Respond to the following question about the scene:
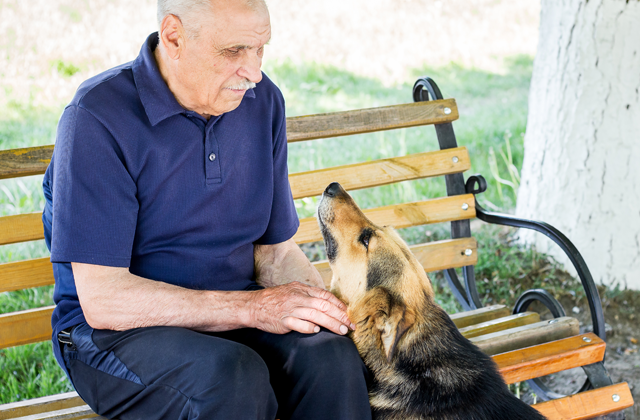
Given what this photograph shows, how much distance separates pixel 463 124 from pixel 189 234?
18.9ft

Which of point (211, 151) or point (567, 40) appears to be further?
point (567, 40)

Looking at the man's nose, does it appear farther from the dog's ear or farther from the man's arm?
the dog's ear

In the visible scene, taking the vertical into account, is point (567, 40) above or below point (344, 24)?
below

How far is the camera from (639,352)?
12.4 feet

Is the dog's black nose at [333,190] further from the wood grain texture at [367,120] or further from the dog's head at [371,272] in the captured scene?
the wood grain texture at [367,120]

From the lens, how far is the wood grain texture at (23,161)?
8.43 ft

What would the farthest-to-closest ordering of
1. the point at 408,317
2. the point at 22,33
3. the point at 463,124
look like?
1. the point at 22,33
2. the point at 463,124
3. the point at 408,317

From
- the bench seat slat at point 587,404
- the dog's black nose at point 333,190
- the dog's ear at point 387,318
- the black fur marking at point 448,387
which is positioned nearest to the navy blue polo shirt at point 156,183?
the dog's black nose at point 333,190

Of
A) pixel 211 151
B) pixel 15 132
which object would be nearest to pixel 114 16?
pixel 15 132

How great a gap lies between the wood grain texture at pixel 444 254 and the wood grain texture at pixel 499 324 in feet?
1.54

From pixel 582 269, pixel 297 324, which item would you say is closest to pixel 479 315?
pixel 582 269

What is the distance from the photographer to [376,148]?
20.9 ft

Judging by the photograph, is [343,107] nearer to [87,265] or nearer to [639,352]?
[639,352]

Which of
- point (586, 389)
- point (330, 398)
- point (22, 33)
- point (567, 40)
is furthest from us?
point (22, 33)
